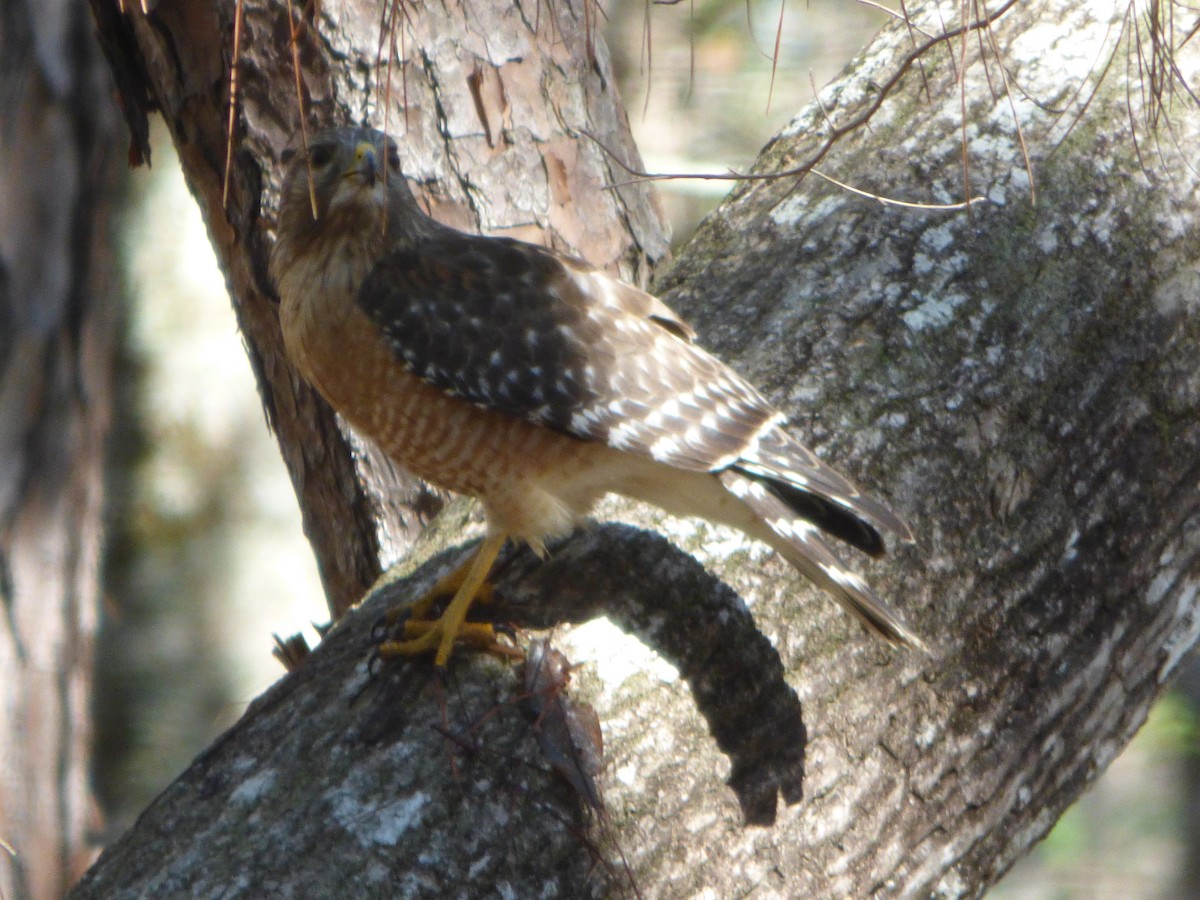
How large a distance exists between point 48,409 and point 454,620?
1.72m

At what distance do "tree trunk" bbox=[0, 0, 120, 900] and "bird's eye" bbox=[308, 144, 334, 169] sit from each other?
39.1 inches

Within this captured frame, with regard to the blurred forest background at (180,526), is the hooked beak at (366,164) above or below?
below

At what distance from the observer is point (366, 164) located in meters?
2.95

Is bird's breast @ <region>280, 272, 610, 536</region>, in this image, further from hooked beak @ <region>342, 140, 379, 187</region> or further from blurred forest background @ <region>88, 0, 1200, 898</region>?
blurred forest background @ <region>88, 0, 1200, 898</region>

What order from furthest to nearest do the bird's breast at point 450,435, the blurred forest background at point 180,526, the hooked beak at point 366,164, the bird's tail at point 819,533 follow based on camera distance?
the blurred forest background at point 180,526
the hooked beak at point 366,164
the bird's breast at point 450,435
the bird's tail at point 819,533

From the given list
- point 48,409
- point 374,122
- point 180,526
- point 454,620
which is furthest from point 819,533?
point 180,526

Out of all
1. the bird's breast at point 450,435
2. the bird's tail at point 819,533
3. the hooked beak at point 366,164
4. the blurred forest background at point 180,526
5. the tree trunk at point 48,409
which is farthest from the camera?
the blurred forest background at point 180,526

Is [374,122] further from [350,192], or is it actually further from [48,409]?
[48,409]

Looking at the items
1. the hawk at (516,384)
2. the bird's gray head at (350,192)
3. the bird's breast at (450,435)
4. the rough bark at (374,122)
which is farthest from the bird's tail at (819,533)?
the rough bark at (374,122)

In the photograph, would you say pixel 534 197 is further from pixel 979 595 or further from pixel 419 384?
pixel 979 595

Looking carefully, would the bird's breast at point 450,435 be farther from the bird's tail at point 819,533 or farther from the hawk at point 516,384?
the bird's tail at point 819,533

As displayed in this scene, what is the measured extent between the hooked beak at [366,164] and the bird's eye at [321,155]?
81 millimetres

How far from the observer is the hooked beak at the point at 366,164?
2.94 metres

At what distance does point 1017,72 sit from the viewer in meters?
3.19
